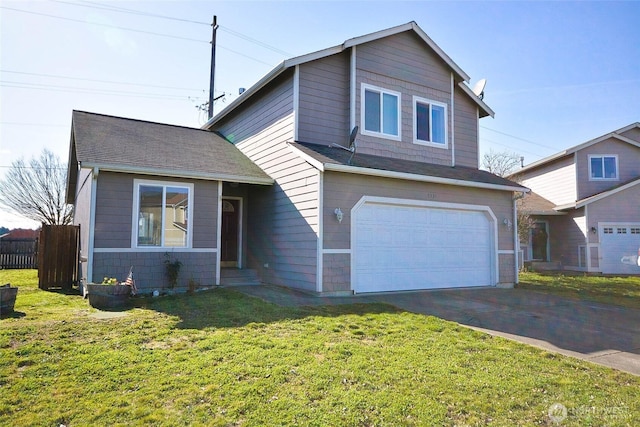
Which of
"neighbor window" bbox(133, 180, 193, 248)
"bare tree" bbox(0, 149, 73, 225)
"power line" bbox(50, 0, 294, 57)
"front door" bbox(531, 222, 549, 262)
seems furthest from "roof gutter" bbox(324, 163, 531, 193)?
"bare tree" bbox(0, 149, 73, 225)

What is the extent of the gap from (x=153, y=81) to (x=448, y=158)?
15.6 m

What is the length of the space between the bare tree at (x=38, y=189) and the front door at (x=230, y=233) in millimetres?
14923

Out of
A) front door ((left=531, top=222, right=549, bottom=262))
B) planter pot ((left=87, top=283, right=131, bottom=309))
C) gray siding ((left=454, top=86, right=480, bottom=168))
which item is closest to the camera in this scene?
planter pot ((left=87, top=283, right=131, bottom=309))

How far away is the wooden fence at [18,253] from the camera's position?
1827 cm

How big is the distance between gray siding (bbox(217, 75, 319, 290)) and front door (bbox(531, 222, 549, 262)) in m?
16.1

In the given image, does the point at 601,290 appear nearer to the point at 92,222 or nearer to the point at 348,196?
the point at 348,196

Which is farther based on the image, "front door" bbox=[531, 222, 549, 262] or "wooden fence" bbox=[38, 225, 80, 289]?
"front door" bbox=[531, 222, 549, 262]

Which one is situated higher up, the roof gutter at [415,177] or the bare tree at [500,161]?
the bare tree at [500,161]

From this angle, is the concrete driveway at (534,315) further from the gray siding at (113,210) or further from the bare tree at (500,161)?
the bare tree at (500,161)

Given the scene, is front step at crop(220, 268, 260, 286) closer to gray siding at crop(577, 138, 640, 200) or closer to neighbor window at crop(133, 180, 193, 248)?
neighbor window at crop(133, 180, 193, 248)

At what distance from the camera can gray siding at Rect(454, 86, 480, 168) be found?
13495 mm

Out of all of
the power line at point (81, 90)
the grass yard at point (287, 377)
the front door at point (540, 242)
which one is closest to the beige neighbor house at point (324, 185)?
the grass yard at point (287, 377)

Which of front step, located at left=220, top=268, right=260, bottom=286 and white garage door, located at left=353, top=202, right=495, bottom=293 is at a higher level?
white garage door, located at left=353, top=202, right=495, bottom=293

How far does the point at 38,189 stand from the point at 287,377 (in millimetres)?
24809
